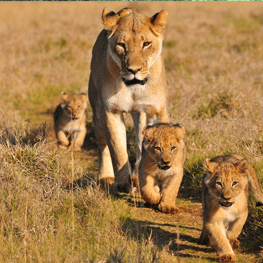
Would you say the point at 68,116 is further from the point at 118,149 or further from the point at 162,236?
the point at 162,236

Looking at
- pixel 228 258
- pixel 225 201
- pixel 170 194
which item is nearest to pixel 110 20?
pixel 170 194

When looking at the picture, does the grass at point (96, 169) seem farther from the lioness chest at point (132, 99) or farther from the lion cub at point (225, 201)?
the lioness chest at point (132, 99)

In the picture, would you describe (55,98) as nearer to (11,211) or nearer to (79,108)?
(79,108)

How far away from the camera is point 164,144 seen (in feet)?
14.3

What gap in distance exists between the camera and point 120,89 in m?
4.80

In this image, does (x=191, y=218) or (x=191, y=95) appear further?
(x=191, y=95)

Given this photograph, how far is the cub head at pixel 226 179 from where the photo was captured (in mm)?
3325

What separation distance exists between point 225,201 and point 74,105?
506cm

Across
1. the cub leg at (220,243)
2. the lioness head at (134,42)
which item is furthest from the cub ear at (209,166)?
the lioness head at (134,42)

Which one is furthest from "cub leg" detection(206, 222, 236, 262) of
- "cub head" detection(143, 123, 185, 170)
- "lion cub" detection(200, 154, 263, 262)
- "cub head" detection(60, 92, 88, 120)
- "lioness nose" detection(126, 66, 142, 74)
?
"cub head" detection(60, 92, 88, 120)

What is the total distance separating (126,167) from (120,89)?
88 centimetres

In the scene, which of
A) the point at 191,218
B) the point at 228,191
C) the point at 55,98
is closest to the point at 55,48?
the point at 55,98

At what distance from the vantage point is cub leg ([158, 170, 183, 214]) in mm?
4488

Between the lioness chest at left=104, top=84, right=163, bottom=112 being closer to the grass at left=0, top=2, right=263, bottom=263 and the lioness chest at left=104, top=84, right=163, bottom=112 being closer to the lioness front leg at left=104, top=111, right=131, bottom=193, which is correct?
the lioness front leg at left=104, top=111, right=131, bottom=193
